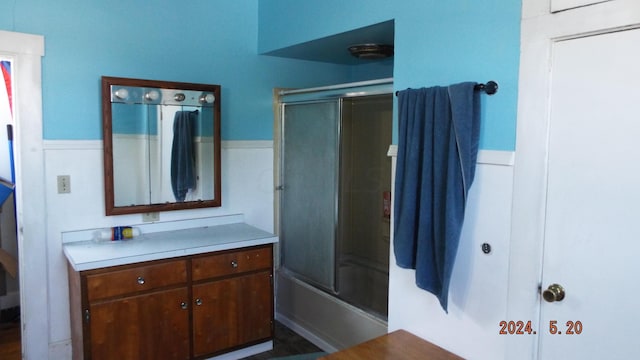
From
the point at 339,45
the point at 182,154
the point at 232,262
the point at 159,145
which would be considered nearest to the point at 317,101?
the point at 339,45

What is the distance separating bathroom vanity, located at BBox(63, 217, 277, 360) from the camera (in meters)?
2.46

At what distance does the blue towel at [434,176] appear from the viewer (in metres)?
1.89

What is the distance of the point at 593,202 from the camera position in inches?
63.5

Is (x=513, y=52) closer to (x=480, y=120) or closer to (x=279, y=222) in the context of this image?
(x=480, y=120)

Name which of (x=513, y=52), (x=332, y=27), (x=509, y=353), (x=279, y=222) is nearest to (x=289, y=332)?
(x=279, y=222)

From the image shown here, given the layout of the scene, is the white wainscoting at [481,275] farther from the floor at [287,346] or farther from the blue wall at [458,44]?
→ the floor at [287,346]

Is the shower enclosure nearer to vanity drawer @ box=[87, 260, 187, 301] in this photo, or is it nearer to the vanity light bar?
the vanity light bar

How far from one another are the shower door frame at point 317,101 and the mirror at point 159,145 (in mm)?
514

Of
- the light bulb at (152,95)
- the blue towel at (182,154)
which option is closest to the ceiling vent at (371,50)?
the blue towel at (182,154)

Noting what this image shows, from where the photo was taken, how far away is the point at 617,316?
1568 mm

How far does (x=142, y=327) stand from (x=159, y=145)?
3.66ft

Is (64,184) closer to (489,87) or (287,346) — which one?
(287,346)

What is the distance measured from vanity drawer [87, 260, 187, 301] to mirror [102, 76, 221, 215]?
0.53 metres

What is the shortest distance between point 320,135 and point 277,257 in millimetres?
1055
